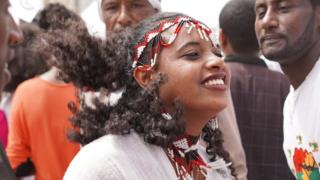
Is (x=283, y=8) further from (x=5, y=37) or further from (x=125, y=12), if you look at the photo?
(x=5, y=37)

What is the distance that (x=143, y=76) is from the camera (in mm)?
2131

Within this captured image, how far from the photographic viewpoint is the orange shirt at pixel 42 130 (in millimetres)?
3381

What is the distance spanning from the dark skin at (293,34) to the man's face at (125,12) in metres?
0.66

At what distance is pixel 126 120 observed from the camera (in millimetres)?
2004

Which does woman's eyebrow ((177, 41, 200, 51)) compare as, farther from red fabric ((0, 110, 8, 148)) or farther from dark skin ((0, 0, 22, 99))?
red fabric ((0, 110, 8, 148))

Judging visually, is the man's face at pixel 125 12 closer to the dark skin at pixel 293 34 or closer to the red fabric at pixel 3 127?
the dark skin at pixel 293 34

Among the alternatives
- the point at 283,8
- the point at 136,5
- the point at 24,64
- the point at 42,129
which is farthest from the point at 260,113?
the point at 24,64

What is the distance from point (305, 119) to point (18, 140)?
167 cm

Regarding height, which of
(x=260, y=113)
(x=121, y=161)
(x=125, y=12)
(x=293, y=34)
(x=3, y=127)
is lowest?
(x=3, y=127)

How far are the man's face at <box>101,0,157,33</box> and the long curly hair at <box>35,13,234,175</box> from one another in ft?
2.73

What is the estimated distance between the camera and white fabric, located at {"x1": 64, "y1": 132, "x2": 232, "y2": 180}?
6.15 ft

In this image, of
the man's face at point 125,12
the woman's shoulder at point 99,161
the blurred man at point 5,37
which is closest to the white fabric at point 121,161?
the woman's shoulder at point 99,161

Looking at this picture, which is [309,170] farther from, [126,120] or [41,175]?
[41,175]

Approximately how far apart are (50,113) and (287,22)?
1.47 meters
